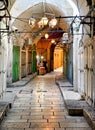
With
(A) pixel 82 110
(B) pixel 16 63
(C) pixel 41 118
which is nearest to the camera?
(C) pixel 41 118

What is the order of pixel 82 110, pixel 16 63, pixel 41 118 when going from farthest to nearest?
pixel 16 63, pixel 82 110, pixel 41 118

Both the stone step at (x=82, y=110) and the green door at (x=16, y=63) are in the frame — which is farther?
the green door at (x=16, y=63)

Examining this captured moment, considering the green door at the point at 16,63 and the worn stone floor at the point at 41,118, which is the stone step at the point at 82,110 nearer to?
the worn stone floor at the point at 41,118

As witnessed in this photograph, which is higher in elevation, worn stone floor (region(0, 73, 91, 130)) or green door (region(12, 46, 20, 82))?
green door (region(12, 46, 20, 82))

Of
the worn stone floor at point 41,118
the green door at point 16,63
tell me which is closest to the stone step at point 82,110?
the worn stone floor at point 41,118

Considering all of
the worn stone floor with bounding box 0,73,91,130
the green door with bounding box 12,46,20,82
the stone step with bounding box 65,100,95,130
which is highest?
the green door with bounding box 12,46,20,82

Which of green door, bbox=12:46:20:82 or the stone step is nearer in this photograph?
the stone step

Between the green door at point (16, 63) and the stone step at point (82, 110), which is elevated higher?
the green door at point (16, 63)

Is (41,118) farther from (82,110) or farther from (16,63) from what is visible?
(16,63)

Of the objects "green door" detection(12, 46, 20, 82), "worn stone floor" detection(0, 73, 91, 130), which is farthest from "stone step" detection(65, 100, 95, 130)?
"green door" detection(12, 46, 20, 82)

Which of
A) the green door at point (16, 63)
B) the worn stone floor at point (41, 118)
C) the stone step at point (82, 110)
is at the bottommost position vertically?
the worn stone floor at point (41, 118)

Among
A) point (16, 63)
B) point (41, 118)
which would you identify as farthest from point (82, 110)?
point (16, 63)

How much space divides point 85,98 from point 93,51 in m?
2.38

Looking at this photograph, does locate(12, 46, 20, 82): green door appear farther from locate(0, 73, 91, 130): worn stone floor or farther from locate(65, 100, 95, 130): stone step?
locate(65, 100, 95, 130): stone step
